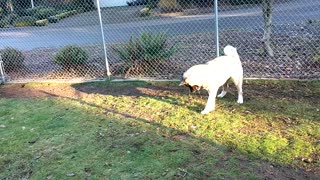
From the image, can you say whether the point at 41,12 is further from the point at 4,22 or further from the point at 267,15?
the point at 267,15

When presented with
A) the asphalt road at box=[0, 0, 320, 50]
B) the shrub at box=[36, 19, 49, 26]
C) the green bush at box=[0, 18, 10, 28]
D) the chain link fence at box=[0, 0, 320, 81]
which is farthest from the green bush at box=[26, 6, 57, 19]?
the asphalt road at box=[0, 0, 320, 50]

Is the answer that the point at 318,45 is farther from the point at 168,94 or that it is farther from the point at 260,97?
the point at 168,94

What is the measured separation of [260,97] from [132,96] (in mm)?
2217

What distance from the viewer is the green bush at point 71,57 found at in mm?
8398

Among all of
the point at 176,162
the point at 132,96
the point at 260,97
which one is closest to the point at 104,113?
the point at 132,96

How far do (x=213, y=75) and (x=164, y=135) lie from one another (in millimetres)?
1100

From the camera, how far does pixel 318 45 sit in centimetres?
818

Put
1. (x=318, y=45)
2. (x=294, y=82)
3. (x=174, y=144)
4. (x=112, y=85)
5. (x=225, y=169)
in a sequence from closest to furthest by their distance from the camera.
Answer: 1. (x=225, y=169)
2. (x=174, y=144)
3. (x=294, y=82)
4. (x=112, y=85)
5. (x=318, y=45)

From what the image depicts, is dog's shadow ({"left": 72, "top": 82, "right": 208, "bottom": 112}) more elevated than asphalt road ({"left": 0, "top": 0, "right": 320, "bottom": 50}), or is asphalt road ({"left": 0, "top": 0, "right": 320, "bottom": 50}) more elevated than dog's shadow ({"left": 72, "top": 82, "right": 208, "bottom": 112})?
asphalt road ({"left": 0, "top": 0, "right": 320, "bottom": 50})

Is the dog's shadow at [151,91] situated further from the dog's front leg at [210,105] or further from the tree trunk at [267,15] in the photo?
the tree trunk at [267,15]

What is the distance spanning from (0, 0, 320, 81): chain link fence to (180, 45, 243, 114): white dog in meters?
1.43

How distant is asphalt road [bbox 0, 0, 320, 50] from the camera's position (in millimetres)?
12781

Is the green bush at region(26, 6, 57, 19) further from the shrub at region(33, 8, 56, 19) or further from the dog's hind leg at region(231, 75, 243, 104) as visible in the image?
the dog's hind leg at region(231, 75, 243, 104)

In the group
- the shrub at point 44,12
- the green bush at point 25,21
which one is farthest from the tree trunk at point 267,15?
the shrub at point 44,12
